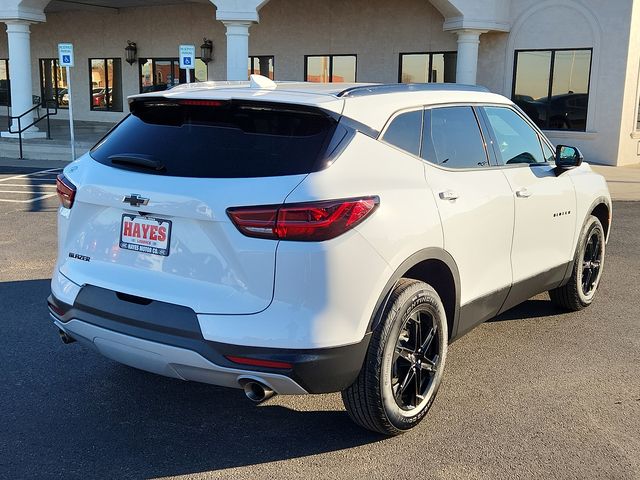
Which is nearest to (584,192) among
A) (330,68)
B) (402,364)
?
(402,364)

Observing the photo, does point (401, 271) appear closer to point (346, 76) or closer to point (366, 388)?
point (366, 388)

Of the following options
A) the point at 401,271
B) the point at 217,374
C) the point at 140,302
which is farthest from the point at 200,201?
the point at 401,271

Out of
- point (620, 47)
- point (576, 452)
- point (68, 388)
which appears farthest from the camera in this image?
point (620, 47)

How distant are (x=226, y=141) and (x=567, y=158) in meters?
2.89

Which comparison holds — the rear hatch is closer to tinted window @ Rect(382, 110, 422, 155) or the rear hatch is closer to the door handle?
tinted window @ Rect(382, 110, 422, 155)

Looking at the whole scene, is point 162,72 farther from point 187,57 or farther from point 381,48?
point 187,57

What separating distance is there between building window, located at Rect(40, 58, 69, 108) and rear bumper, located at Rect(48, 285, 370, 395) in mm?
25627

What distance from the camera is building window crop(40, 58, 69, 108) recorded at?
88.7 ft

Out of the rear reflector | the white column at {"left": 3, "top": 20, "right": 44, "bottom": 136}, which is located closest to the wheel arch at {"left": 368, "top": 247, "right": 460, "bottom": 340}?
the rear reflector

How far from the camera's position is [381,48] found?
20.8 metres

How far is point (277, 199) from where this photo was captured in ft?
9.95

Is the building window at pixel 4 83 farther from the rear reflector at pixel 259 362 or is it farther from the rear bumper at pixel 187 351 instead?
the rear reflector at pixel 259 362

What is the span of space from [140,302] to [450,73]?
59.6ft

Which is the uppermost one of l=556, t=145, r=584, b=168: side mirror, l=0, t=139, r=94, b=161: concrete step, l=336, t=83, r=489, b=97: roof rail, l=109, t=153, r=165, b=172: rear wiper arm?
l=336, t=83, r=489, b=97: roof rail
